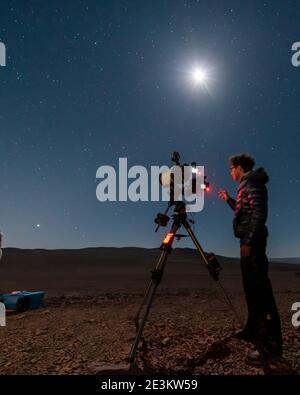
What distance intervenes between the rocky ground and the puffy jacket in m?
1.40

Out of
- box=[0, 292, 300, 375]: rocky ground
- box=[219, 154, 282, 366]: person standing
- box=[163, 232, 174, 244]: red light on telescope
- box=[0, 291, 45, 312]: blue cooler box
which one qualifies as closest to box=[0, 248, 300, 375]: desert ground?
box=[0, 292, 300, 375]: rocky ground

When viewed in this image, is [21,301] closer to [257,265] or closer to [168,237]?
[168,237]

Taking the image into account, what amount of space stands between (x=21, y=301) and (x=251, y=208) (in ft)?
19.1

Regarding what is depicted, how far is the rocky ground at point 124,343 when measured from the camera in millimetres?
3780

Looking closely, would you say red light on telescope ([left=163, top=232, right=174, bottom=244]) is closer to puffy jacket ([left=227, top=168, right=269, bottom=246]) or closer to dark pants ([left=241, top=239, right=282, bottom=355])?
puffy jacket ([left=227, top=168, right=269, bottom=246])

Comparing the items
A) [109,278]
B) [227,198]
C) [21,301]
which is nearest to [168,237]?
[227,198]

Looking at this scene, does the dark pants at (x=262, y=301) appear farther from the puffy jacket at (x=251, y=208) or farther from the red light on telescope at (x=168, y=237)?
the red light on telescope at (x=168, y=237)

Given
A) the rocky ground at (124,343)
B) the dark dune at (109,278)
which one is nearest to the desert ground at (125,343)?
the rocky ground at (124,343)

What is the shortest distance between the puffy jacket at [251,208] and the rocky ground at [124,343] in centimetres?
140

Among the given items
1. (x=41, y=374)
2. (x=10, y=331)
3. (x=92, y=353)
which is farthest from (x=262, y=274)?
(x=10, y=331)

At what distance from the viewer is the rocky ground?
378 cm

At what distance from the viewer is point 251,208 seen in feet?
13.3
